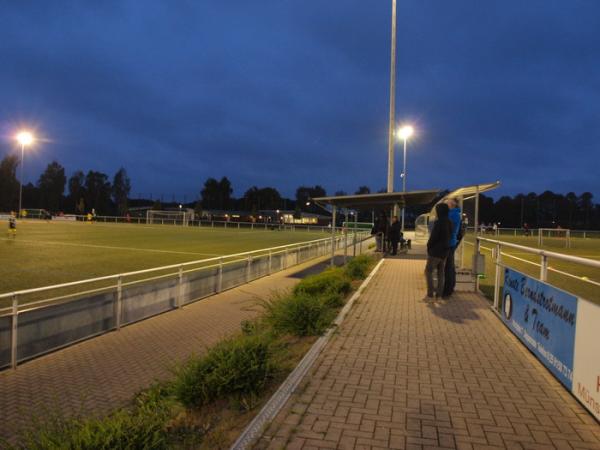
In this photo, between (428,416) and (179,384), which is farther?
(179,384)

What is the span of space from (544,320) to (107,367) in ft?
17.6

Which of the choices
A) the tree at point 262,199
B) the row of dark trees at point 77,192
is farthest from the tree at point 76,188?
the tree at point 262,199

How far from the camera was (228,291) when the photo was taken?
42.4ft

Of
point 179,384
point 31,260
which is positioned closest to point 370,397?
point 179,384

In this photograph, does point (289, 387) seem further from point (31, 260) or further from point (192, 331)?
point (31, 260)

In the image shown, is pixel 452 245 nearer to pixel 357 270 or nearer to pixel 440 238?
pixel 440 238

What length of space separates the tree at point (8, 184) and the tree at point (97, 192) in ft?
64.0

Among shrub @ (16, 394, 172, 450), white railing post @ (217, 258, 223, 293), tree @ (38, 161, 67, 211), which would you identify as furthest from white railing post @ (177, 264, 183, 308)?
tree @ (38, 161, 67, 211)

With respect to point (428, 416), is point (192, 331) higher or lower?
lower

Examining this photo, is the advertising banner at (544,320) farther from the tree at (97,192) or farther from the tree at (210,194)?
the tree at (210,194)

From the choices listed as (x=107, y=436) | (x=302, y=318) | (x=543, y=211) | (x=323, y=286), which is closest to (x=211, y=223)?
(x=323, y=286)

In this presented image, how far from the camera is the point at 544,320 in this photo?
4902 mm

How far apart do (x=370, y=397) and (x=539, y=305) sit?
233cm

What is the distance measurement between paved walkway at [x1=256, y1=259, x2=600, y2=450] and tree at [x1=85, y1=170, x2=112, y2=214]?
125 m
